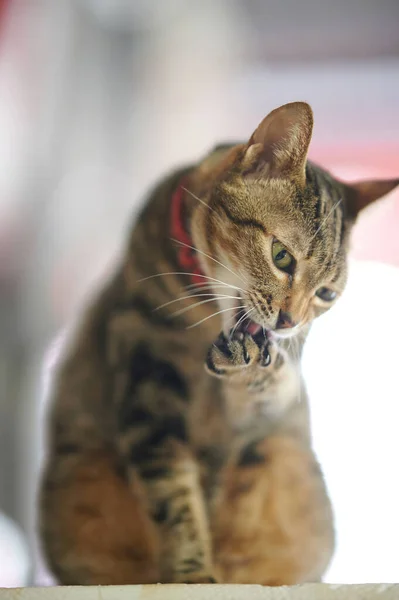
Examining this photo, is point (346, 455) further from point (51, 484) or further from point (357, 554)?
point (51, 484)

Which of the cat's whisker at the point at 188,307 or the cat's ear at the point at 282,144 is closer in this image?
the cat's ear at the point at 282,144

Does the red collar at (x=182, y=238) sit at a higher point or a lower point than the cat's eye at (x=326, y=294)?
higher

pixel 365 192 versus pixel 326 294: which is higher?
pixel 365 192

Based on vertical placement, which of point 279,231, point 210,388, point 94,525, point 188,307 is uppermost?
point 279,231

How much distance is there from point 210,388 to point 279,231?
237 millimetres

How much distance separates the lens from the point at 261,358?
2.35 ft

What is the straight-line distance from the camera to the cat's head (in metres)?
0.68

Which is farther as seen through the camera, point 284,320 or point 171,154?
point 171,154

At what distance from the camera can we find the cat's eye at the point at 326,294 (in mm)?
705

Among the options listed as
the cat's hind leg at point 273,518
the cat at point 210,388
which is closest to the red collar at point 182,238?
the cat at point 210,388

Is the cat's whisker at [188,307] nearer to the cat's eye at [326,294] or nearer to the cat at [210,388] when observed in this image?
the cat at [210,388]

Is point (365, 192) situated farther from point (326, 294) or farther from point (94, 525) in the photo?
point (94, 525)

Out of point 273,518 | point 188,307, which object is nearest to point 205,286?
point 188,307

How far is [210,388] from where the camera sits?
0.81 m
